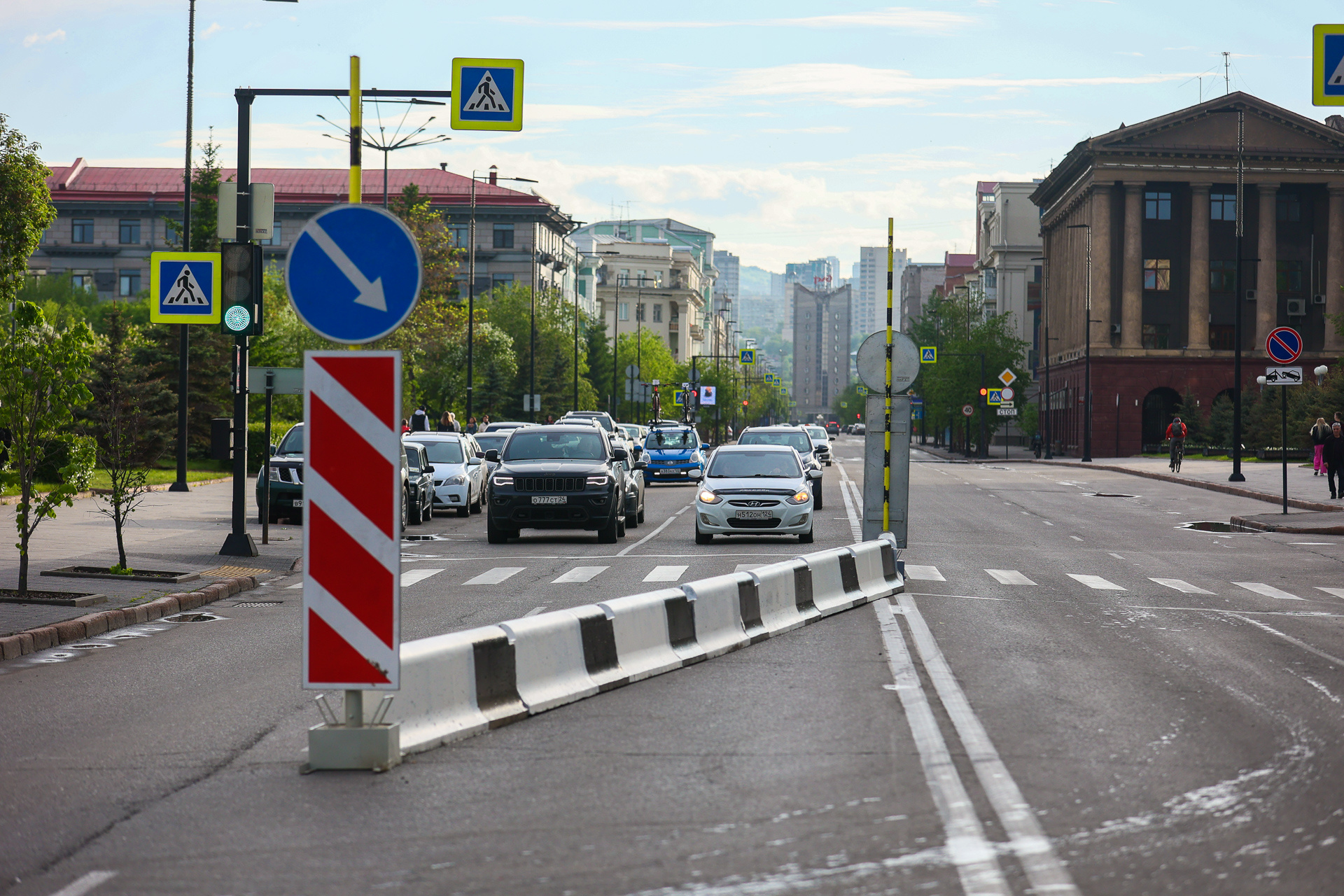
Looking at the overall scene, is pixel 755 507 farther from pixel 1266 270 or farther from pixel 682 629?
pixel 1266 270

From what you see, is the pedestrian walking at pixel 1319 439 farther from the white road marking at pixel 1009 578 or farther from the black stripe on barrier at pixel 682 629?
the black stripe on barrier at pixel 682 629

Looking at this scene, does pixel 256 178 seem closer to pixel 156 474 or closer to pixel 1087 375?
pixel 1087 375

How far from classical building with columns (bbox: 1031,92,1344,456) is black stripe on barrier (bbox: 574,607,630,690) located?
7315cm

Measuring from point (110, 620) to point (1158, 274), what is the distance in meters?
74.9

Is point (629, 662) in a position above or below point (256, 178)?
below

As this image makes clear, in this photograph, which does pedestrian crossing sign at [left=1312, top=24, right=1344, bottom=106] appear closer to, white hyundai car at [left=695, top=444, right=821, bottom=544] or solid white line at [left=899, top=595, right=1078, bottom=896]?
white hyundai car at [left=695, top=444, right=821, bottom=544]

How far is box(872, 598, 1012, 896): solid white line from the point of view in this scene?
520 cm

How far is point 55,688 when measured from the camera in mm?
9758

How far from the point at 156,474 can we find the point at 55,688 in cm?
3089

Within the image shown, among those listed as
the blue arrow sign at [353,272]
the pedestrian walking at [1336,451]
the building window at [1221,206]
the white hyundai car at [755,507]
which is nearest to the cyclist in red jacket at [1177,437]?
the pedestrian walking at [1336,451]

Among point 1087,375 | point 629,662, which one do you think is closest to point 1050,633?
point 629,662

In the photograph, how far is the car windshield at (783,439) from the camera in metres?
32.0

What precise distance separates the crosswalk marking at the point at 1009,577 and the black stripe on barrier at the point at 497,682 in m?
9.77

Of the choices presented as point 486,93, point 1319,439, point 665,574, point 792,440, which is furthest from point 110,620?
point 1319,439
